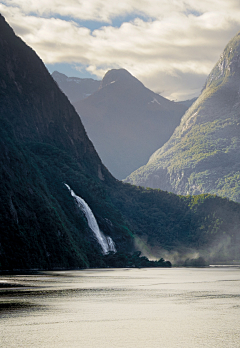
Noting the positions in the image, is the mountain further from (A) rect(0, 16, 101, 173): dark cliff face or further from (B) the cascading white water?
(B) the cascading white water

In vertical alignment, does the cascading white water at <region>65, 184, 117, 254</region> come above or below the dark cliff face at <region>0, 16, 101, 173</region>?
below

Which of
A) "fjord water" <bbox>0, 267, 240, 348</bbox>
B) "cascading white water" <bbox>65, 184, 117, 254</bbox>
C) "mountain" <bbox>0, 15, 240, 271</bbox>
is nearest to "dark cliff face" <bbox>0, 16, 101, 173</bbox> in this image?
"mountain" <bbox>0, 15, 240, 271</bbox>

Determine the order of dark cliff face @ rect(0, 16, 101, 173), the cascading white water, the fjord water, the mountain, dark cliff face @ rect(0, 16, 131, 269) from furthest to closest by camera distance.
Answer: dark cliff face @ rect(0, 16, 101, 173) → the cascading white water → the mountain → dark cliff face @ rect(0, 16, 131, 269) → the fjord water

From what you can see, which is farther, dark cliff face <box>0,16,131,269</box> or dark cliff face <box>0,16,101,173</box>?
dark cliff face <box>0,16,101,173</box>

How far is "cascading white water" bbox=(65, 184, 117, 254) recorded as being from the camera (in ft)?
455

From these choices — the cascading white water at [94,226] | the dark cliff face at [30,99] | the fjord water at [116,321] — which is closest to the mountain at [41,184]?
the dark cliff face at [30,99]

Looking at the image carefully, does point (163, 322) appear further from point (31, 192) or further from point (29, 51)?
point (29, 51)

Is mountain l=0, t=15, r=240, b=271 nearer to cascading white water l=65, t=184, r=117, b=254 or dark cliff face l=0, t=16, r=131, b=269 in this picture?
dark cliff face l=0, t=16, r=131, b=269

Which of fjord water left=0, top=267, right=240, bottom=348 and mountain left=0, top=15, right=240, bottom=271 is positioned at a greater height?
mountain left=0, top=15, right=240, bottom=271

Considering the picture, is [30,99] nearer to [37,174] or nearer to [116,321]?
[37,174]

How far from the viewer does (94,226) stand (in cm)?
14100

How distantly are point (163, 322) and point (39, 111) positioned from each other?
6448 inches

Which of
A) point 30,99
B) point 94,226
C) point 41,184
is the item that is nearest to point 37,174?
point 41,184

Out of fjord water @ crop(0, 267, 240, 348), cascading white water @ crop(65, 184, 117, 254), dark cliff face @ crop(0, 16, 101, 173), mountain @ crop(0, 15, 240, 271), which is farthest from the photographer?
dark cliff face @ crop(0, 16, 101, 173)
